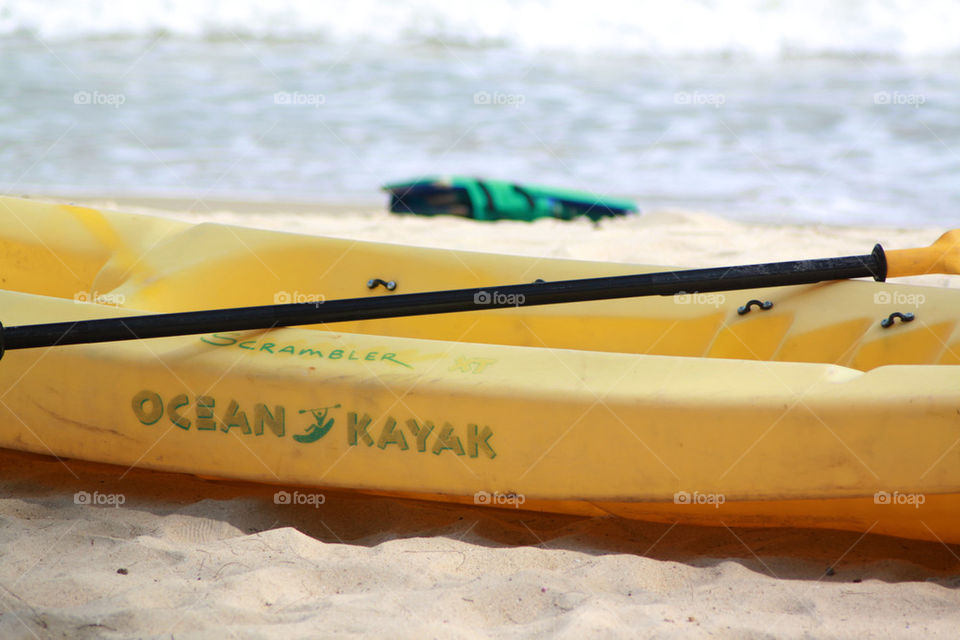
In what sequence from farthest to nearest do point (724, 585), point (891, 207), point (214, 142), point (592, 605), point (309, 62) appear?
point (309, 62) → point (214, 142) → point (891, 207) → point (724, 585) → point (592, 605)

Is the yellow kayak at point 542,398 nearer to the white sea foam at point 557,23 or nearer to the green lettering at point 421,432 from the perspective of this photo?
the green lettering at point 421,432

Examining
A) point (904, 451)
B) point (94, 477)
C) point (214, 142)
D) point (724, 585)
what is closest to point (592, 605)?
point (724, 585)

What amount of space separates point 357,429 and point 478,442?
0.96ft

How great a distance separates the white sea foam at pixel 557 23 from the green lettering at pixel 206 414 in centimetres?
820

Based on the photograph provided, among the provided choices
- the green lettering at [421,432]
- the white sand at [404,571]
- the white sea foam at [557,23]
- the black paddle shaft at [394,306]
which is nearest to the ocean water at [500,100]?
the white sea foam at [557,23]

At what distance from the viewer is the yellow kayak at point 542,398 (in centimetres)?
197

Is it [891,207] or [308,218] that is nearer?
[308,218]

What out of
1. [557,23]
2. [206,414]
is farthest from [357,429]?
[557,23]

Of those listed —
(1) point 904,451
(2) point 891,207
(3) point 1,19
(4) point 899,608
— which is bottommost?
(4) point 899,608

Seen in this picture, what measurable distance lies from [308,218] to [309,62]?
469 centimetres

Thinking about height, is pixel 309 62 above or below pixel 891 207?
above

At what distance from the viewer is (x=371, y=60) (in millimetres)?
9484

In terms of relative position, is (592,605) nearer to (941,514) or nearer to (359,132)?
(941,514)

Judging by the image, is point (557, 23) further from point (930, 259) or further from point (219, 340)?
point (219, 340)
